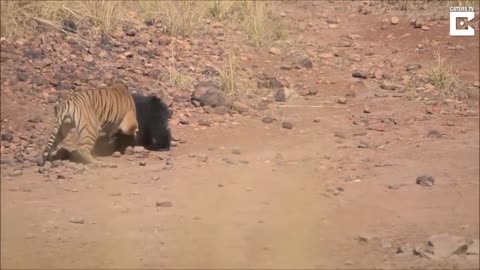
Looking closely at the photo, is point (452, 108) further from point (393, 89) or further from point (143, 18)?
point (143, 18)

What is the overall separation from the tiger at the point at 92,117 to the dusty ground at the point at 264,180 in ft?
0.72

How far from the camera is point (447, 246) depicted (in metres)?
4.93

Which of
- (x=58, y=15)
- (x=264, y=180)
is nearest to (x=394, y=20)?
(x=58, y=15)

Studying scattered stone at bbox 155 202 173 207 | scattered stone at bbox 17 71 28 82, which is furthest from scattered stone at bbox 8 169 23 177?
scattered stone at bbox 17 71 28 82

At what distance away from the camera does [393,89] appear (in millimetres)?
8609

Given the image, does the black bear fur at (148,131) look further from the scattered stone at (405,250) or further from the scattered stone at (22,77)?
the scattered stone at (405,250)

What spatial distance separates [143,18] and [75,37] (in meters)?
1.22

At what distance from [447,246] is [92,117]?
10.3ft

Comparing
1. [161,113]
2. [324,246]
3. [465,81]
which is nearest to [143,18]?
[161,113]

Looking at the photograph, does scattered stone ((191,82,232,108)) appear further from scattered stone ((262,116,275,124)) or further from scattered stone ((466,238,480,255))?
scattered stone ((466,238,480,255))

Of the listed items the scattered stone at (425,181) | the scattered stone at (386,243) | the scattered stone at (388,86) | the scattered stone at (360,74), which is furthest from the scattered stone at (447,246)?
the scattered stone at (360,74)

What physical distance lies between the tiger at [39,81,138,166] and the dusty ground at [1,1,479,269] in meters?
0.22

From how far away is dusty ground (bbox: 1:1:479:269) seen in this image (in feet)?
16.6

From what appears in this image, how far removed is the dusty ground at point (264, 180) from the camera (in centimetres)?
506
